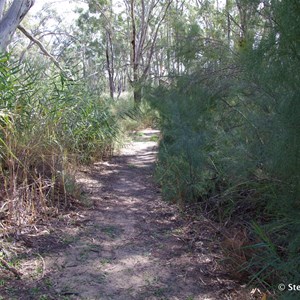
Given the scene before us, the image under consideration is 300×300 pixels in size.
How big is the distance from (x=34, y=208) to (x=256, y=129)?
2550 millimetres

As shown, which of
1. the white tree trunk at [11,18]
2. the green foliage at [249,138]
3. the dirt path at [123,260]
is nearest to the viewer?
the green foliage at [249,138]

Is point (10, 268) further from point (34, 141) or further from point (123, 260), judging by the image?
point (34, 141)

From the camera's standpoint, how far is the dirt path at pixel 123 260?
2.97 m

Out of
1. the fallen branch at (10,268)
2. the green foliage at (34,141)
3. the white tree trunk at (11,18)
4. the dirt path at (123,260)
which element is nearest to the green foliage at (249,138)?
the dirt path at (123,260)

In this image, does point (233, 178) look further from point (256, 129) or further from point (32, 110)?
point (32, 110)

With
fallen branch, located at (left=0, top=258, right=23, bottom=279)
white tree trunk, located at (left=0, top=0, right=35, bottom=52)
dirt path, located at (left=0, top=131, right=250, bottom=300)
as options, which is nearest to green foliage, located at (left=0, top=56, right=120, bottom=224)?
dirt path, located at (left=0, top=131, right=250, bottom=300)

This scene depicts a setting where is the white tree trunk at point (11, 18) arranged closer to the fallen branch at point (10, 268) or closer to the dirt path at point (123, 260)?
the dirt path at point (123, 260)

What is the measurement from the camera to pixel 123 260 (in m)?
3.54

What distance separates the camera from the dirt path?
297cm

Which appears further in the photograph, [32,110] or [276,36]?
[32,110]

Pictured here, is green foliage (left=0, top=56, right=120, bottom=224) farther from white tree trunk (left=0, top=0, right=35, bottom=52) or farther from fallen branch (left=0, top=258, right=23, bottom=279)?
white tree trunk (left=0, top=0, right=35, bottom=52)

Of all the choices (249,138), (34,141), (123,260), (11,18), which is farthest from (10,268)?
(11,18)

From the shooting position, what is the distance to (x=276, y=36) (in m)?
Answer: 2.92

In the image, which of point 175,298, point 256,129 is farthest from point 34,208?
point 256,129
